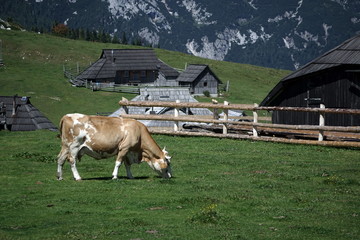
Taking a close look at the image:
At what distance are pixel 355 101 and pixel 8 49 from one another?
10291 centimetres

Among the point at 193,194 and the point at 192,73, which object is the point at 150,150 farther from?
the point at 192,73

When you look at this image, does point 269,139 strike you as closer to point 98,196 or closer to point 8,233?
point 98,196

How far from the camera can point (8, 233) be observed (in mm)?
13016

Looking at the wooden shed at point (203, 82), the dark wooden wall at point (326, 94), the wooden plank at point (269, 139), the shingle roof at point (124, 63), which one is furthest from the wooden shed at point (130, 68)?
the wooden plank at point (269, 139)

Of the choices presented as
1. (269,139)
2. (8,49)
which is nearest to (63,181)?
(269,139)

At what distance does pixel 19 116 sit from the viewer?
41250 mm

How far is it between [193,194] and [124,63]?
108692 millimetres

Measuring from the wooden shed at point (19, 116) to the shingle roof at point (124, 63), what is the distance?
7215 cm

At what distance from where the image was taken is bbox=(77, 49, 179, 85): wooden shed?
119 metres

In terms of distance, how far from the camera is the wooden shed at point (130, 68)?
119m

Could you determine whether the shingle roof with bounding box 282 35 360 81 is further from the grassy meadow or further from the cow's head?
the cow's head

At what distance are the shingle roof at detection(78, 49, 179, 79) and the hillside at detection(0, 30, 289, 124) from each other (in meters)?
6.80

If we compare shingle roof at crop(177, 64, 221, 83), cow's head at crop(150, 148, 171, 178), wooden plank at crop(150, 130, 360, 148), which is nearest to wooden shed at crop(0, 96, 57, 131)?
wooden plank at crop(150, 130, 360, 148)

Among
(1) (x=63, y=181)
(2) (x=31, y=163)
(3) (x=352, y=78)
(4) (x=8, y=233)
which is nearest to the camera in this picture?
(4) (x=8, y=233)
